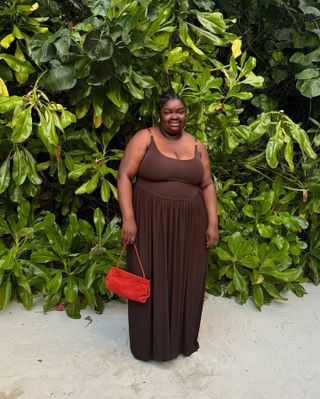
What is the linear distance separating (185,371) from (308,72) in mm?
2053

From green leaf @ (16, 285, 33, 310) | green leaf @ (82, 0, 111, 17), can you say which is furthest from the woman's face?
green leaf @ (16, 285, 33, 310)

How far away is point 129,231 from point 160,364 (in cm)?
78

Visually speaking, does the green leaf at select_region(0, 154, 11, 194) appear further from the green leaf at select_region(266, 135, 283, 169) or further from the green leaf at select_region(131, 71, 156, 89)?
the green leaf at select_region(266, 135, 283, 169)

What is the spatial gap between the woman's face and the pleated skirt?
0.26m

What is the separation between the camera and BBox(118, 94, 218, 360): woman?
1946mm

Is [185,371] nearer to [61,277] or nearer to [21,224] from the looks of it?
[61,277]

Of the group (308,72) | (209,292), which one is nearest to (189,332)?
(209,292)

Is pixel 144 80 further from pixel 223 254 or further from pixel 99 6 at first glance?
pixel 223 254

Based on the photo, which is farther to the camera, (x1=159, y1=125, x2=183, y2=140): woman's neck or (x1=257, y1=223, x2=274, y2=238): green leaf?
(x1=257, y1=223, x2=274, y2=238): green leaf

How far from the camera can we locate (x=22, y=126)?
2193 millimetres

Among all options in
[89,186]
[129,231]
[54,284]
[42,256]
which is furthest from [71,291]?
[129,231]

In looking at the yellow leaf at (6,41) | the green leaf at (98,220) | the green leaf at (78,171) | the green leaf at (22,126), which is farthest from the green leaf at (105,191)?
the yellow leaf at (6,41)

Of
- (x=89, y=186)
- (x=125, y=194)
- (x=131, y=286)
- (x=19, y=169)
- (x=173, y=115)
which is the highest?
(x=173, y=115)

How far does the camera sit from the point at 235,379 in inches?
86.2
